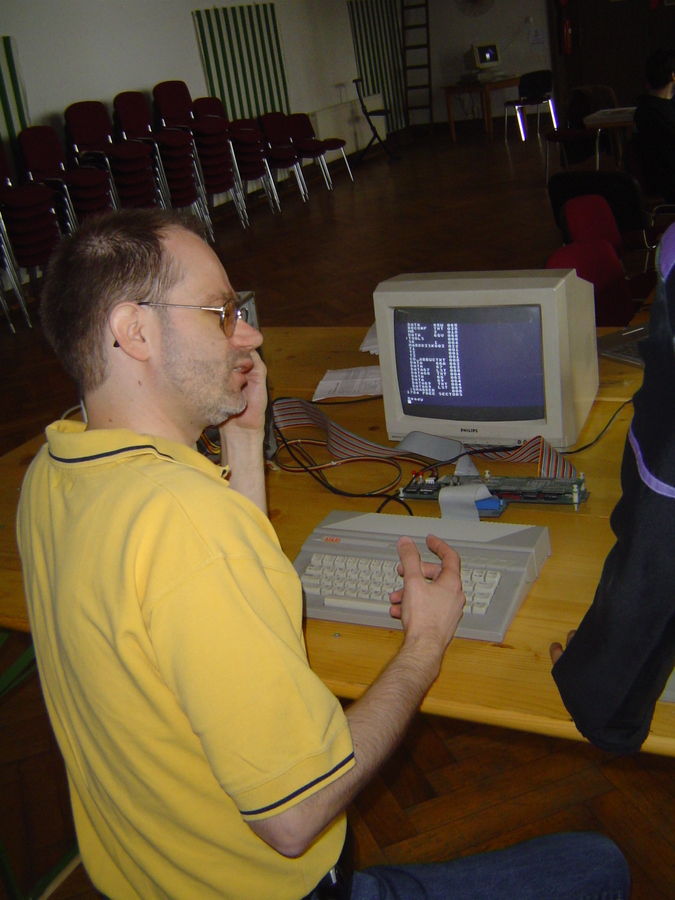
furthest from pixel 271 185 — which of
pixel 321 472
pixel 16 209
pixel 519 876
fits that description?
pixel 519 876

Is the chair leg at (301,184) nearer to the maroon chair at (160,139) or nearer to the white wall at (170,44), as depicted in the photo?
the white wall at (170,44)

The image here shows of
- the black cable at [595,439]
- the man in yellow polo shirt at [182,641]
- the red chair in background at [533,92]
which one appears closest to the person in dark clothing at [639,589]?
the man in yellow polo shirt at [182,641]

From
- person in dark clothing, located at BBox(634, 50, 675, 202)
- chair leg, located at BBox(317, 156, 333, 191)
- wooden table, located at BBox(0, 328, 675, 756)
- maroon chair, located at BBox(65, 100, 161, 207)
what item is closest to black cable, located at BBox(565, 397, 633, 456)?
wooden table, located at BBox(0, 328, 675, 756)

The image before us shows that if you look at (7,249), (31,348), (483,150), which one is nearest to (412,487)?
(31,348)

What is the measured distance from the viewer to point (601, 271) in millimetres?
2676

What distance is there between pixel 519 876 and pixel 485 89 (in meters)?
11.2

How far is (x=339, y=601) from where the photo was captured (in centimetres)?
123

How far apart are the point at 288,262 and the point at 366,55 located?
600 centimetres

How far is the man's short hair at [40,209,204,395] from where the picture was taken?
0.97m

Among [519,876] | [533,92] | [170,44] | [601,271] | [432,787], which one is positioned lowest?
[432,787]

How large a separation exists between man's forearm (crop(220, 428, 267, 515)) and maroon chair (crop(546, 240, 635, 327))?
4.64 feet

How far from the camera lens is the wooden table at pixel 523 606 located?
3.35ft

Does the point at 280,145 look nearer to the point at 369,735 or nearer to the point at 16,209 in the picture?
the point at 16,209

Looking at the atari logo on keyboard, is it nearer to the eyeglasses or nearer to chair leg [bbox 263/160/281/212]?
the eyeglasses
